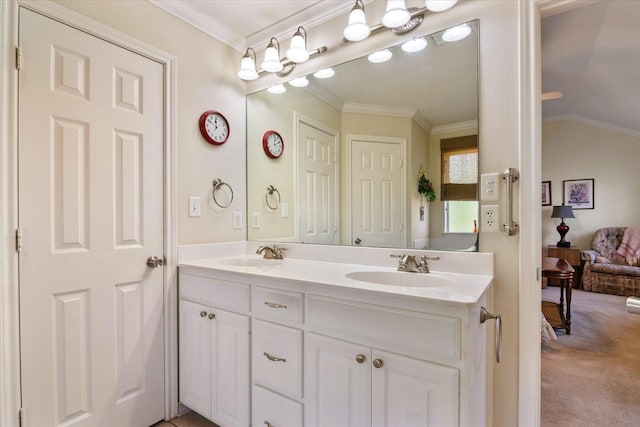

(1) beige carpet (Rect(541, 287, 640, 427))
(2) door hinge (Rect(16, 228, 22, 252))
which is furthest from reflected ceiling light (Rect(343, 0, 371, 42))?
(1) beige carpet (Rect(541, 287, 640, 427))

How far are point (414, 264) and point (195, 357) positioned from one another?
1245 millimetres

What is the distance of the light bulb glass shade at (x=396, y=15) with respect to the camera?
1.45 meters

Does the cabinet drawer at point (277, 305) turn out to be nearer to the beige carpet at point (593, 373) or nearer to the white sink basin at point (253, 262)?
the white sink basin at point (253, 262)

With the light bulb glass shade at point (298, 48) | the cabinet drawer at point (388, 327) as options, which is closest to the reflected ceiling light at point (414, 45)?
the light bulb glass shade at point (298, 48)

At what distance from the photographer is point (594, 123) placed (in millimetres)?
5098

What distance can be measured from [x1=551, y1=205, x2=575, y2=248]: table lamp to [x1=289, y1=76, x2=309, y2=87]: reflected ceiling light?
5058mm

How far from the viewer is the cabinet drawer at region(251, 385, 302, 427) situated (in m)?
1.29

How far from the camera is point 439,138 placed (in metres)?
1.61

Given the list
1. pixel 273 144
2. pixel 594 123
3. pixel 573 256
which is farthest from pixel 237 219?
pixel 594 123

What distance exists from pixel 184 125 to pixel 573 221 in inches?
244

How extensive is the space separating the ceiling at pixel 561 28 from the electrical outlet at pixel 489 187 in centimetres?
72

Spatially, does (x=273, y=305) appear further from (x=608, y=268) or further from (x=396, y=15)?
(x=608, y=268)

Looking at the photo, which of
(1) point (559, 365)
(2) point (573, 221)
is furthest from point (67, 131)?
(2) point (573, 221)

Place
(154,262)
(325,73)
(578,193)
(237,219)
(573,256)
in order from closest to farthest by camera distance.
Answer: (154,262)
(325,73)
(237,219)
(573,256)
(578,193)
